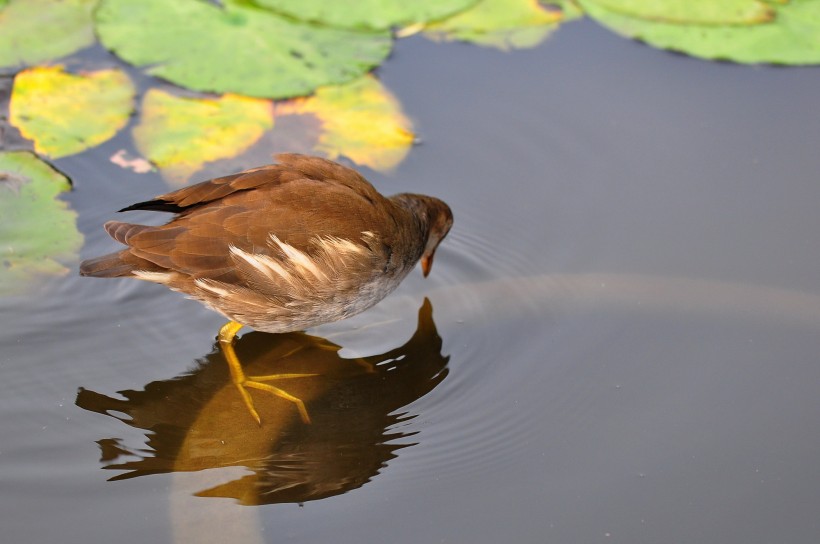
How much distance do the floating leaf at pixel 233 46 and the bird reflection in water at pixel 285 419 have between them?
1547 millimetres

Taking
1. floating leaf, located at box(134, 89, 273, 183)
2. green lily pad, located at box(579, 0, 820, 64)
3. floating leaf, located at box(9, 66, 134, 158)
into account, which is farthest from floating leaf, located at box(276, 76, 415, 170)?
green lily pad, located at box(579, 0, 820, 64)

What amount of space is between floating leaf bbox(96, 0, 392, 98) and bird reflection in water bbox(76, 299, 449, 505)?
155cm

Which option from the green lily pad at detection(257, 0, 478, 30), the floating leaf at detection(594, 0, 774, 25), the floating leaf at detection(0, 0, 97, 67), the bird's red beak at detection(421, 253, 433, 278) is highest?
the floating leaf at detection(594, 0, 774, 25)

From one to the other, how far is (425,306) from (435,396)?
1.91 ft

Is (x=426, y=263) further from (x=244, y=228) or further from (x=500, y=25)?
(x=500, y=25)

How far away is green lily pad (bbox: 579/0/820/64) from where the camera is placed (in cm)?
551

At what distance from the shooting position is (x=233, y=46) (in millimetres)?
5348

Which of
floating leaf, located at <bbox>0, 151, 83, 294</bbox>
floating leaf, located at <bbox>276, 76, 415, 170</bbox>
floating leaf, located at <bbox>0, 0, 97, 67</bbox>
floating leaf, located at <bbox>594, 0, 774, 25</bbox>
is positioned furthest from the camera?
floating leaf, located at <bbox>594, 0, 774, 25</bbox>

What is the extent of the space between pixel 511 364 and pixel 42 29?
3.27 meters

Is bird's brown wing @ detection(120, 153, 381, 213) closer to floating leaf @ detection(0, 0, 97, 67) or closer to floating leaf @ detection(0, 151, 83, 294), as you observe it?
floating leaf @ detection(0, 151, 83, 294)

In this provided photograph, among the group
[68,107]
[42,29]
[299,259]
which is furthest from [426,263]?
[42,29]

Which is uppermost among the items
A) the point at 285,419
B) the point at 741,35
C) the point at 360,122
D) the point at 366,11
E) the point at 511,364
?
the point at 741,35

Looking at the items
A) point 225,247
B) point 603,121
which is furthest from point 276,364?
point 603,121

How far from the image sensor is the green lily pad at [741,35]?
18.1ft
